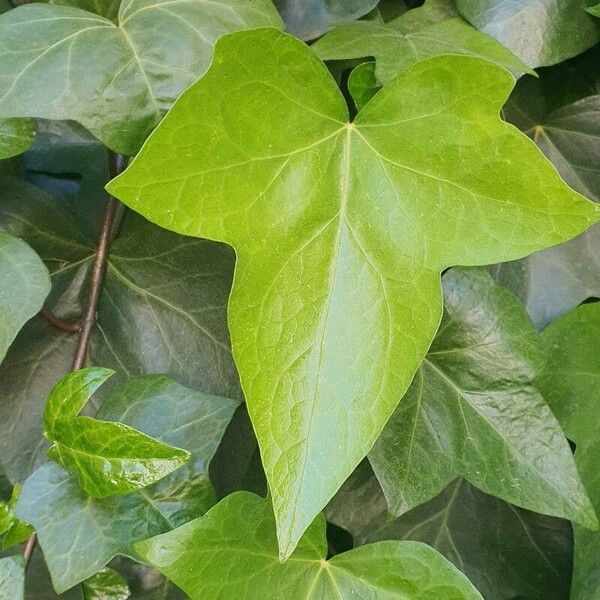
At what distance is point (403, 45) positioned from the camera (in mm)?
468

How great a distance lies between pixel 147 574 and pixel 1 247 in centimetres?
24

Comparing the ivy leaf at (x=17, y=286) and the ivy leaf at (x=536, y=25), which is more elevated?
the ivy leaf at (x=536, y=25)

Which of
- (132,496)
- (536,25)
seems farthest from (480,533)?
(536,25)

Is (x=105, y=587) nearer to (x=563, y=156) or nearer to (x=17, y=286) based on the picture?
(x=17, y=286)

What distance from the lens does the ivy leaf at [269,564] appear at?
40cm

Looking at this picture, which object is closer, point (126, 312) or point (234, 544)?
point (234, 544)

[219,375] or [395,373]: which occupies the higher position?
[395,373]

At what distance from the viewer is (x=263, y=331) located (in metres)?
0.38

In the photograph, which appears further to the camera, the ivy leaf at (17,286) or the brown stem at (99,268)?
the brown stem at (99,268)

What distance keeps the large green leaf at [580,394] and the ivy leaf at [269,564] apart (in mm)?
93

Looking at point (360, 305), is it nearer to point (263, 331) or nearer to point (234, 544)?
point (263, 331)

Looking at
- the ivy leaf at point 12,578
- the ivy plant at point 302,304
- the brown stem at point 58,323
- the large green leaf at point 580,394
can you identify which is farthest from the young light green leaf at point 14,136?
the large green leaf at point 580,394

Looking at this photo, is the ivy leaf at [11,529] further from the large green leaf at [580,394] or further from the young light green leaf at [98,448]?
the large green leaf at [580,394]

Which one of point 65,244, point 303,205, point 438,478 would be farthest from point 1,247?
point 438,478
